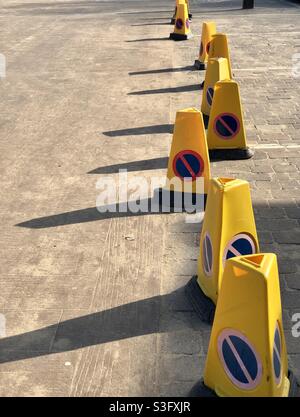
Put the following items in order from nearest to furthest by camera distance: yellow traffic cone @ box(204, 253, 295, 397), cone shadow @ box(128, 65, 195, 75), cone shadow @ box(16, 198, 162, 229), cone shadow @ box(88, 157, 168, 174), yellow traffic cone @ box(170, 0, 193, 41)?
1. yellow traffic cone @ box(204, 253, 295, 397)
2. cone shadow @ box(16, 198, 162, 229)
3. cone shadow @ box(88, 157, 168, 174)
4. cone shadow @ box(128, 65, 195, 75)
5. yellow traffic cone @ box(170, 0, 193, 41)

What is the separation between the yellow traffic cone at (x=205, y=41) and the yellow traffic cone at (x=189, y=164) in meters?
6.24

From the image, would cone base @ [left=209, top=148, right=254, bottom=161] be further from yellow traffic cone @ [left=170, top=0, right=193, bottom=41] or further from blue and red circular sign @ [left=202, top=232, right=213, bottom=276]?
yellow traffic cone @ [left=170, top=0, right=193, bottom=41]

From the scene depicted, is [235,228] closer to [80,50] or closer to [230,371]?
Answer: [230,371]

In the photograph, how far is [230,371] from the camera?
121 inches

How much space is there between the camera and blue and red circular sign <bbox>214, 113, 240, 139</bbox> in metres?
6.91

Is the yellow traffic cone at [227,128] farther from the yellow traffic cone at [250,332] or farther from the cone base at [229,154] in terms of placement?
the yellow traffic cone at [250,332]

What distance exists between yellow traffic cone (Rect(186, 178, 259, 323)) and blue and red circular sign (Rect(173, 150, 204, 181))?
173 cm

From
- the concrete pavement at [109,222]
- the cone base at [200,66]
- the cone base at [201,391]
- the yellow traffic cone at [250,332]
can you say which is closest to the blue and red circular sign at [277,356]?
the yellow traffic cone at [250,332]

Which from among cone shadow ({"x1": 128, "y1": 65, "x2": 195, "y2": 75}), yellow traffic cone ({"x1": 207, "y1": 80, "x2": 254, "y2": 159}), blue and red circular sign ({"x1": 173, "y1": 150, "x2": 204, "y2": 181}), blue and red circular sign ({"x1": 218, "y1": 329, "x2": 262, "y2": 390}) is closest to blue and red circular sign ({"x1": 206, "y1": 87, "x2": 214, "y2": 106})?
yellow traffic cone ({"x1": 207, "y1": 80, "x2": 254, "y2": 159})

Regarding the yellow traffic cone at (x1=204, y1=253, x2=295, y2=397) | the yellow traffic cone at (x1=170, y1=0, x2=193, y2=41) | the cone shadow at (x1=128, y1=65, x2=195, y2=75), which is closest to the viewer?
the yellow traffic cone at (x1=204, y1=253, x2=295, y2=397)

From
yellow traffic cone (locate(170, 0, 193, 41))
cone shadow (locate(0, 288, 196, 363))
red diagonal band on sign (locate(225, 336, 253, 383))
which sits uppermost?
red diagonal band on sign (locate(225, 336, 253, 383))

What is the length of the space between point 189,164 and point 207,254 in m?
1.86

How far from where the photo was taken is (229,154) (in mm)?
6992

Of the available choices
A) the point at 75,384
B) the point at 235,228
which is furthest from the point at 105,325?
the point at 235,228
